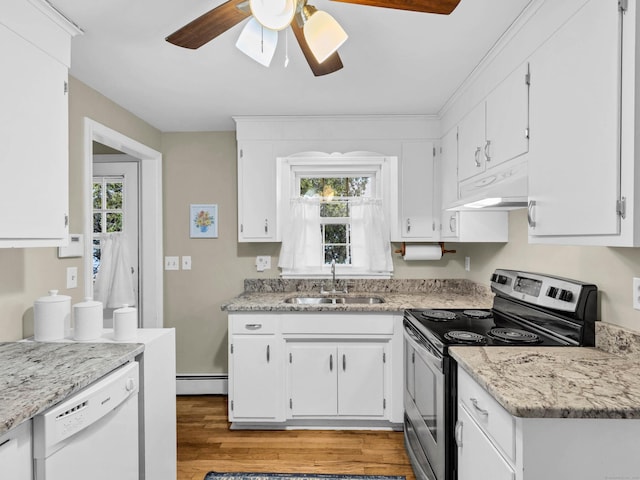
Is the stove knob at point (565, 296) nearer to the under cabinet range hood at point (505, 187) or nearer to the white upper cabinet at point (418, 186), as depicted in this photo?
the under cabinet range hood at point (505, 187)

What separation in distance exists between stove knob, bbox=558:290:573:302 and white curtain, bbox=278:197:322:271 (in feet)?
6.35

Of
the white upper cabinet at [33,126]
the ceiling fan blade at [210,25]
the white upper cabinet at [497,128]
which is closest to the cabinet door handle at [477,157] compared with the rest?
the white upper cabinet at [497,128]

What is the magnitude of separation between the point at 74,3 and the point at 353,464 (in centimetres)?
270

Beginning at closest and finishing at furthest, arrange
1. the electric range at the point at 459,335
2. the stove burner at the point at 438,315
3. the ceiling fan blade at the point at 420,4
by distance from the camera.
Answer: the ceiling fan blade at the point at 420,4, the electric range at the point at 459,335, the stove burner at the point at 438,315

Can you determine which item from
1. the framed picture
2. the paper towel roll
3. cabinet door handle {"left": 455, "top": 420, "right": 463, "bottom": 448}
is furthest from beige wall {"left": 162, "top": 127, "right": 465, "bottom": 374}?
cabinet door handle {"left": 455, "top": 420, "right": 463, "bottom": 448}

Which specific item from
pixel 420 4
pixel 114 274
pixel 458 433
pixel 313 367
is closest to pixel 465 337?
pixel 458 433

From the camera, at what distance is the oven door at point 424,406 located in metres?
1.72

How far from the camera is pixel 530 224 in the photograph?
159 cm

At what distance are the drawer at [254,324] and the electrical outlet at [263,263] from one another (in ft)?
2.45

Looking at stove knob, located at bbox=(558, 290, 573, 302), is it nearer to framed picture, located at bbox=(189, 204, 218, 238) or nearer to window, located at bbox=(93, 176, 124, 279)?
framed picture, located at bbox=(189, 204, 218, 238)

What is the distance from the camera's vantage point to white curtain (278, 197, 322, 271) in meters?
3.22

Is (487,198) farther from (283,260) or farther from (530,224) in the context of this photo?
(283,260)

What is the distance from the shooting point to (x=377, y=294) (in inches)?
127

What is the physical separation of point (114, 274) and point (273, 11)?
2855 mm
